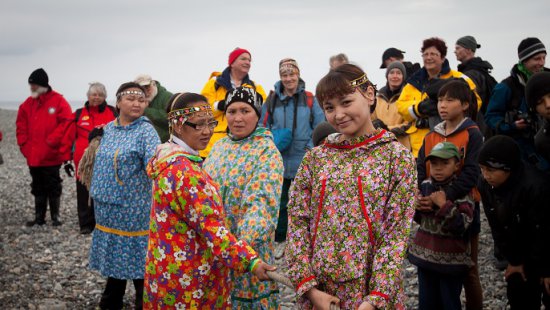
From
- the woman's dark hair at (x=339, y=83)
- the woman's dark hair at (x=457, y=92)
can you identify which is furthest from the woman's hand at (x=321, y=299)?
the woman's dark hair at (x=457, y=92)

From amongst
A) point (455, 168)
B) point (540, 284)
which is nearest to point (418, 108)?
point (455, 168)

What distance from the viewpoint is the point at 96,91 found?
8789 millimetres

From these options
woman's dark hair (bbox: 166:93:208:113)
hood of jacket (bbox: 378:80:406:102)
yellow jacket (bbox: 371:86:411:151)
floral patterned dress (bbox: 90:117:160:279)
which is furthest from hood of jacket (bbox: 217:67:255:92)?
woman's dark hair (bbox: 166:93:208:113)

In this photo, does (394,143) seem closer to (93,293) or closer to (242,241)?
(242,241)

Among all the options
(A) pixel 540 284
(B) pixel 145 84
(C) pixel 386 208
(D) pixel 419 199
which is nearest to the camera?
(C) pixel 386 208

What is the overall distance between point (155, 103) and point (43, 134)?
10.4ft

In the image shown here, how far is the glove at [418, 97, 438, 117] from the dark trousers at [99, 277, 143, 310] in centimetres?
398

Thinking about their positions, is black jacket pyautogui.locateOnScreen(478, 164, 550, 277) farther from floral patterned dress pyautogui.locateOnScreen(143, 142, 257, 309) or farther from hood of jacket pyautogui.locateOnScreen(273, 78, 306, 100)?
hood of jacket pyautogui.locateOnScreen(273, 78, 306, 100)

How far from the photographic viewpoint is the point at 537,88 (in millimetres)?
4344

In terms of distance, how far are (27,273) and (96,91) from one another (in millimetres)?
3231

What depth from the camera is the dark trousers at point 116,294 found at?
17.8 ft

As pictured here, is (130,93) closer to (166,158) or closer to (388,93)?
(166,158)

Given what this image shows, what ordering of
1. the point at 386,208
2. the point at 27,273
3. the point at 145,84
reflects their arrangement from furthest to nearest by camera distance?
the point at 145,84 < the point at 27,273 < the point at 386,208

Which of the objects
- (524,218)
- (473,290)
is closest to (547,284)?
(524,218)
